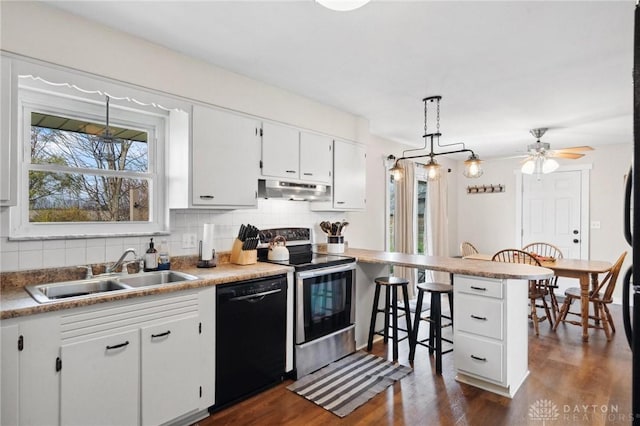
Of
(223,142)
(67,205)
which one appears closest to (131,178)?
(67,205)

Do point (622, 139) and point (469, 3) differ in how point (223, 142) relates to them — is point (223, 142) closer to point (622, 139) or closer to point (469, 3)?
point (469, 3)

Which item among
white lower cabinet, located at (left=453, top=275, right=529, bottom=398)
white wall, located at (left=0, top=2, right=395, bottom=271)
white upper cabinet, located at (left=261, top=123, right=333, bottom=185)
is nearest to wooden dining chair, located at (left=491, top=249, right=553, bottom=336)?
white lower cabinet, located at (left=453, top=275, right=529, bottom=398)

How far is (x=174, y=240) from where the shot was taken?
2.74m

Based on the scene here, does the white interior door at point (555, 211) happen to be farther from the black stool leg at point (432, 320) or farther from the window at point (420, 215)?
the black stool leg at point (432, 320)

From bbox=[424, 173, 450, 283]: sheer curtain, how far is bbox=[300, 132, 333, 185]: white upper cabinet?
297cm

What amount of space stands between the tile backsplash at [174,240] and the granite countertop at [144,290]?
18 cm

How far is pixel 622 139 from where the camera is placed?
4980mm

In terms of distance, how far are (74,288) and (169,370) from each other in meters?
0.77

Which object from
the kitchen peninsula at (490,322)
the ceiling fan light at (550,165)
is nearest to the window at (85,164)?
the kitchen peninsula at (490,322)

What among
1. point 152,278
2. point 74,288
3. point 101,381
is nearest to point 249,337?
point 152,278

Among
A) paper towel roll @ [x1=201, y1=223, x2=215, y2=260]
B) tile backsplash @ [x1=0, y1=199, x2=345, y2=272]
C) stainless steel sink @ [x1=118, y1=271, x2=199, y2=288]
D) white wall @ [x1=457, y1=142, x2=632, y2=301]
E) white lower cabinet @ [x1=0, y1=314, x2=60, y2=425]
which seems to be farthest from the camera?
white wall @ [x1=457, y1=142, x2=632, y2=301]

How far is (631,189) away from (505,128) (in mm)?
3655

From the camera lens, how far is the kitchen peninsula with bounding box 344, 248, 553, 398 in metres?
2.49

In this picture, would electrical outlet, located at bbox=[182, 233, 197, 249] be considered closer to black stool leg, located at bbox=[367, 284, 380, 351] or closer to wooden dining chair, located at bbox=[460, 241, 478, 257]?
black stool leg, located at bbox=[367, 284, 380, 351]
